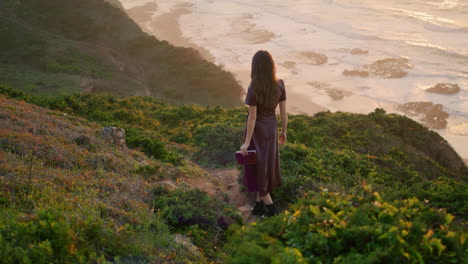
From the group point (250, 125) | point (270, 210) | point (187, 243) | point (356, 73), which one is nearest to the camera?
point (187, 243)

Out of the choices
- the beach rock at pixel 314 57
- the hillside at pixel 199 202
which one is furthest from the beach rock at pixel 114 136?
the beach rock at pixel 314 57

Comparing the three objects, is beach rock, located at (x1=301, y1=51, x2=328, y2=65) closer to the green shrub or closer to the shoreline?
the shoreline

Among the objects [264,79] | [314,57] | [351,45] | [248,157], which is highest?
[264,79]

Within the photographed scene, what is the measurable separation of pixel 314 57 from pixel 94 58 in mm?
20110

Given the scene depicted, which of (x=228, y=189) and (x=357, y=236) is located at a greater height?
(x=357, y=236)

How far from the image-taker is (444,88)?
28156 millimetres

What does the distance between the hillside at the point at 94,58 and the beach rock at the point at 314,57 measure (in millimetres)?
8598

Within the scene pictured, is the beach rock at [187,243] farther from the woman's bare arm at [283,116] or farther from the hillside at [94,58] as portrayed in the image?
the hillside at [94,58]

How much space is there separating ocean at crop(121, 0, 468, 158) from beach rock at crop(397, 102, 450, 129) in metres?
0.40

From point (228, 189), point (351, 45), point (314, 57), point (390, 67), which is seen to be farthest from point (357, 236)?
point (351, 45)

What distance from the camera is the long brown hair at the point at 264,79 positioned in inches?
189

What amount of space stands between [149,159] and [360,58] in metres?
31.3

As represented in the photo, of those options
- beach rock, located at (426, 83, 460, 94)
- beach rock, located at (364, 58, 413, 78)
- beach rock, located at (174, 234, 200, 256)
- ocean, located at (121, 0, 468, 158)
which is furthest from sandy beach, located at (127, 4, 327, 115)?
beach rock, located at (174, 234, 200, 256)

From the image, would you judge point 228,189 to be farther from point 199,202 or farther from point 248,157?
point 248,157
